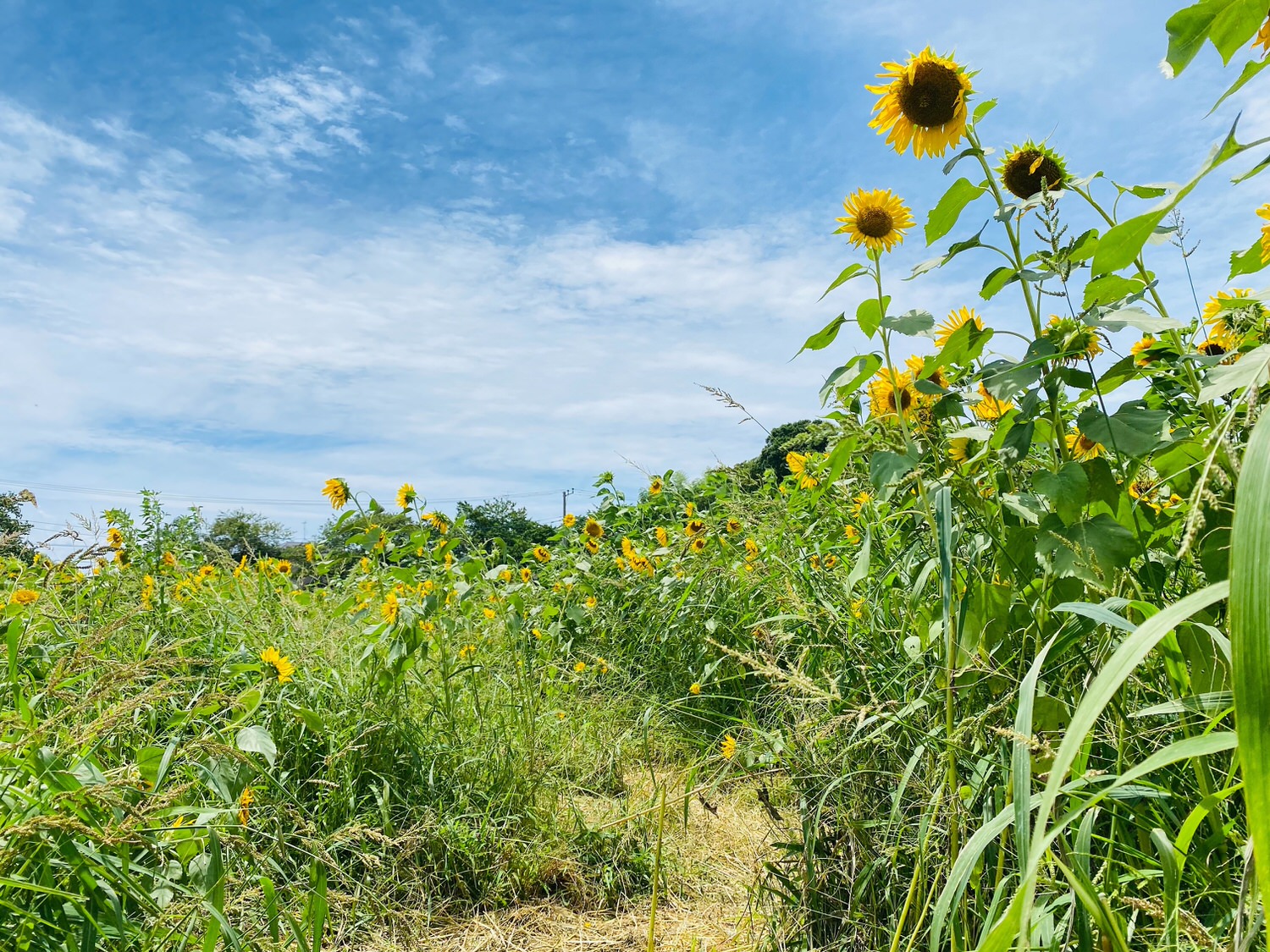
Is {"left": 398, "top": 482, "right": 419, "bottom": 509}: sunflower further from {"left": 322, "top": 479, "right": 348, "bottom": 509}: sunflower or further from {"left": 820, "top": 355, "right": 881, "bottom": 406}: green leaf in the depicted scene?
{"left": 820, "top": 355, "right": 881, "bottom": 406}: green leaf

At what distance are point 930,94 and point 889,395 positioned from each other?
594 mm

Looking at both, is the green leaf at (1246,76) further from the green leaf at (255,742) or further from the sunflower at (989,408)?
the green leaf at (255,742)

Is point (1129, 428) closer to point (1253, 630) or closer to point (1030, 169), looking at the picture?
point (1030, 169)

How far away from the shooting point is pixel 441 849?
6.61 ft

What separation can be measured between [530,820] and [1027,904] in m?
1.68

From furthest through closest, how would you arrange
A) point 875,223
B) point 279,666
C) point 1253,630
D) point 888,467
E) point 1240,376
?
point 279,666, point 875,223, point 888,467, point 1240,376, point 1253,630

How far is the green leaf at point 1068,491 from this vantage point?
1.12 metres

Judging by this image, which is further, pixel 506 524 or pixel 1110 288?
pixel 506 524

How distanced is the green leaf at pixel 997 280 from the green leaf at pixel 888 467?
0.99ft

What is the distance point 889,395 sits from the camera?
5.47ft

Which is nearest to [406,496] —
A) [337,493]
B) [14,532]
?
[337,493]

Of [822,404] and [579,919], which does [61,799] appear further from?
[822,404]

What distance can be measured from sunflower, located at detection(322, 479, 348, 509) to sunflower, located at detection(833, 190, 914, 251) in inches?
73.8

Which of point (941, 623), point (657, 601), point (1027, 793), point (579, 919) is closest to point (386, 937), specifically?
point (579, 919)
